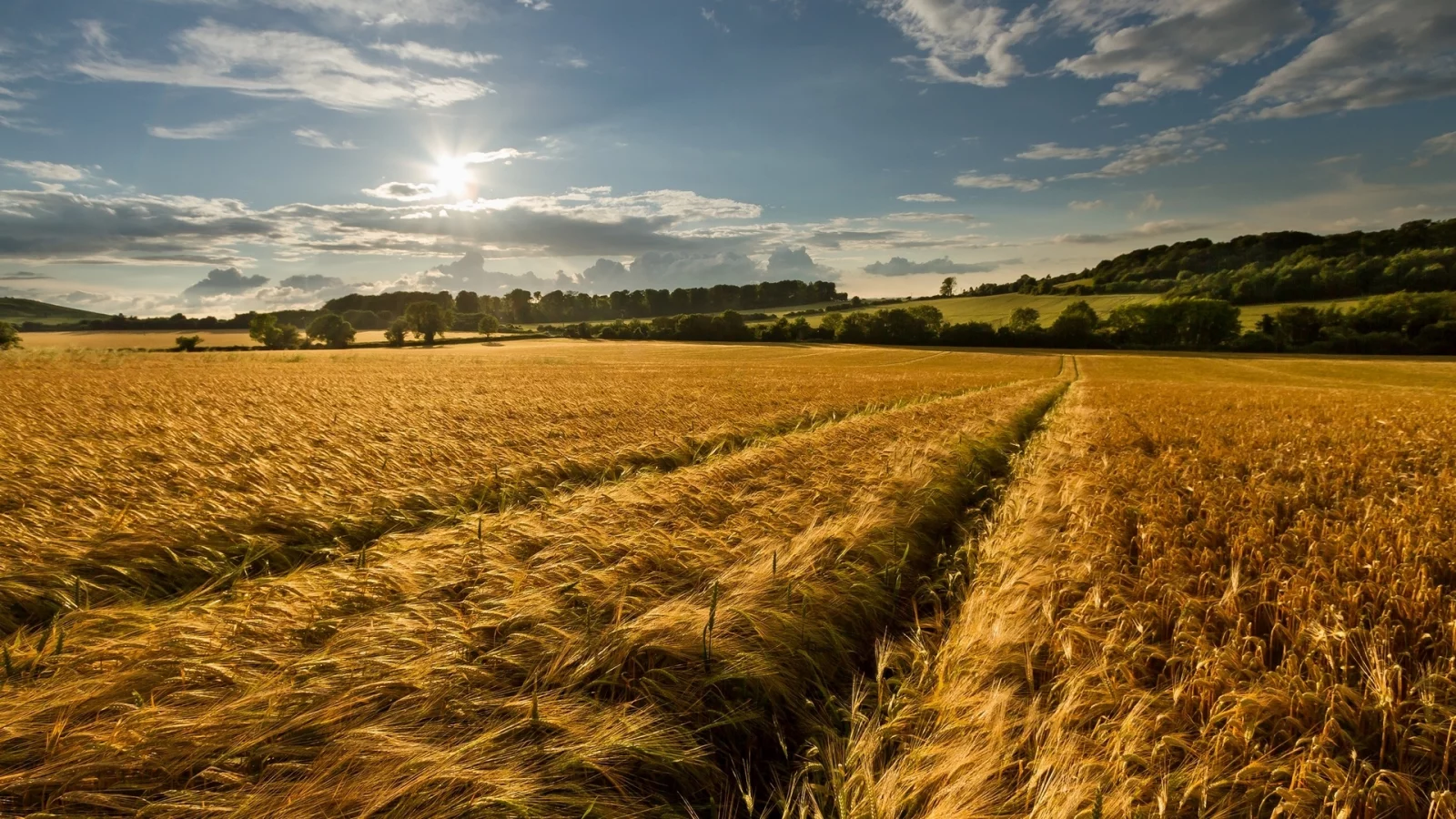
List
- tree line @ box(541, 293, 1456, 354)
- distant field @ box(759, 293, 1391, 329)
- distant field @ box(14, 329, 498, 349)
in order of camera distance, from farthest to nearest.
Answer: distant field @ box(759, 293, 1391, 329) < distant field @ box(14, 329, 498, 349) < tree line @ box(541, 293, 1456, 354)

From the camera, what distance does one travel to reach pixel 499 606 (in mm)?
3990

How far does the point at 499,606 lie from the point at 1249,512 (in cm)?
722

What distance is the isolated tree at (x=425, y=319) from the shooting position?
116 m

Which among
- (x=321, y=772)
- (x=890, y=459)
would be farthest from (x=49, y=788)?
(x=890, y=459)

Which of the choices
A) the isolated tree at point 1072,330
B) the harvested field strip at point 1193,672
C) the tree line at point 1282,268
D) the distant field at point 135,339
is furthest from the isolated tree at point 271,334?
the tree line at point 1282,268

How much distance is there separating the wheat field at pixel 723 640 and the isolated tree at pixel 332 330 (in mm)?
123067

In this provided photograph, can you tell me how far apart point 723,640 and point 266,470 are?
758 centimetres

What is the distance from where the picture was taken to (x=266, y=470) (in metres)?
7.79

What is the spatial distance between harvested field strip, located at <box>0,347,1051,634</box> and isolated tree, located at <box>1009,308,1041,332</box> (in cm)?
8556

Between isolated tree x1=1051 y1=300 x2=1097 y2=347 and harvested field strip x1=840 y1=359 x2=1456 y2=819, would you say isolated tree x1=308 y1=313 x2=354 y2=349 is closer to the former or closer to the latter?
isolated tree x1=1051 y1=300 x2=1097 y2=347

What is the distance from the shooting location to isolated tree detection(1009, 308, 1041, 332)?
297 ft

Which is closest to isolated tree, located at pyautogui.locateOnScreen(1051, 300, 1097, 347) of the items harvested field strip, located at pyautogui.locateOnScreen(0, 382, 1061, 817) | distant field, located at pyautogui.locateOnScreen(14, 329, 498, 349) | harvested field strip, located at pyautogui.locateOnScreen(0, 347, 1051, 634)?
harvested field strip, located at pyautogui.locateOnScreen(0, 347, 1051, 634)

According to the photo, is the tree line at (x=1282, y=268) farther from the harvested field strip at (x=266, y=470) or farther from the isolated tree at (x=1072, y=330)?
the harvested field strip at (x=266, y=470)

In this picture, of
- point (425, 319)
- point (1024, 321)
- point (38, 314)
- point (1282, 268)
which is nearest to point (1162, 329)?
point (1024, 321)
